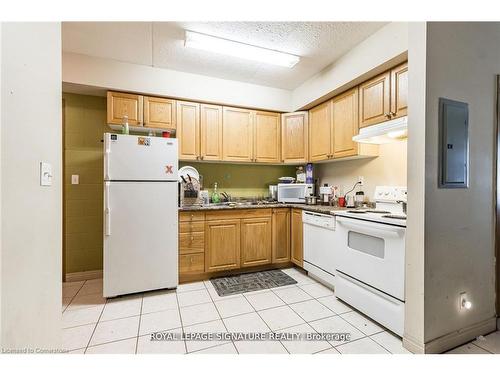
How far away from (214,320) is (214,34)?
8.41 ft

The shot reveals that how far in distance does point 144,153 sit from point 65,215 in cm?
138

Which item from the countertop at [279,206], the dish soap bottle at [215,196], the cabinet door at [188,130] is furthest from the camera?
the dish soap bottle at [215,196]

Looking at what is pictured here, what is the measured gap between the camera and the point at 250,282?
2.78 meters

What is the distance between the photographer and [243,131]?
10.9 ft

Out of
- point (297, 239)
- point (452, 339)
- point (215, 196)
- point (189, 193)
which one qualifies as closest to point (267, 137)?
point (215, 196)

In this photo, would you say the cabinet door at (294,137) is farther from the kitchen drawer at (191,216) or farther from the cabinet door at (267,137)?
the kitchen drawer at (191,216)

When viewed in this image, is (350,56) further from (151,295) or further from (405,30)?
(151,295)

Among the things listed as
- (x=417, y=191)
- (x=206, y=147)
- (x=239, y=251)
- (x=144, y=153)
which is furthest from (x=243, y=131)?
(x=417, y=191)

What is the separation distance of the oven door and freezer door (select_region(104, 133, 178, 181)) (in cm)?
185

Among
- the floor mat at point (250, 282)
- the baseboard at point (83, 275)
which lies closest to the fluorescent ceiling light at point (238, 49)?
the floor mat at point (250, 282)

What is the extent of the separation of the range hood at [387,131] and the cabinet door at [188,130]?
6.23ft

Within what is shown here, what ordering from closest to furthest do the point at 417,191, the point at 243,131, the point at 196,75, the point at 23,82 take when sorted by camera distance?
the point at 23,82, the point at 417,191, the point at 196,75, the point at 243,131

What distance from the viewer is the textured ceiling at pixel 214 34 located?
7.02 feet

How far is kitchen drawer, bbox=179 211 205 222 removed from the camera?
2725 millimetres
